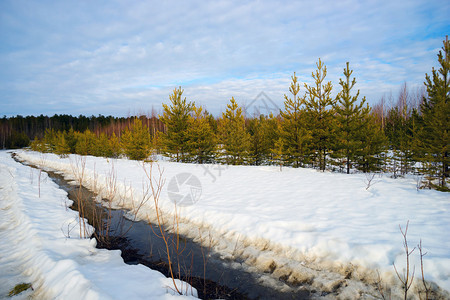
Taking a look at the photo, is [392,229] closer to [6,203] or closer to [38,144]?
[6,203]

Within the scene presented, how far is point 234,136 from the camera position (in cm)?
Result: 1549

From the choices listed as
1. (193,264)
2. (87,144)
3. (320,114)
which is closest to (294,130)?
(320,114)

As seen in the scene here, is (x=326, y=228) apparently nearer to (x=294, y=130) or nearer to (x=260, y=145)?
(x=294, y=130)

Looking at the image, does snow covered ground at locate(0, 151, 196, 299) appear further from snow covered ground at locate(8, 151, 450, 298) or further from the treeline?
the treeline

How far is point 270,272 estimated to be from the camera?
A: 11.9ft

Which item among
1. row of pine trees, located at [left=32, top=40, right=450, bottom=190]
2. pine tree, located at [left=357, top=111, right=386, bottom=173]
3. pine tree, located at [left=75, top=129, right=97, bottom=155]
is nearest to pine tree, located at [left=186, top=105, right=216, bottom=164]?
row of pine trees, located at [left=32, top=40, right=450, bottom=190]

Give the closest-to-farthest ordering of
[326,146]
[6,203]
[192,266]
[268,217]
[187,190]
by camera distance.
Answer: [192,266] → [268,217] → [6,203] → [187,190] → [326,146]

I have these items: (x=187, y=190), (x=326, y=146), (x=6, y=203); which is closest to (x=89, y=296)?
(x=187, y=190)

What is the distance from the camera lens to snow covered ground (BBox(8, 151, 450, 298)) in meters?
3.26

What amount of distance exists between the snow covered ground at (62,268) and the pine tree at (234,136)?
1129cm

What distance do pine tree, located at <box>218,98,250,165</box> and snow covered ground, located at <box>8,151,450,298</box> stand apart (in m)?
7.63

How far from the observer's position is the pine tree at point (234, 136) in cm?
1552

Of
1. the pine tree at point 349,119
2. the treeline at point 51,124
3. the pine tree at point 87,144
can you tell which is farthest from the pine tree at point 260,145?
the treeline at point 51,124

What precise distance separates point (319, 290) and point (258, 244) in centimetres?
144
